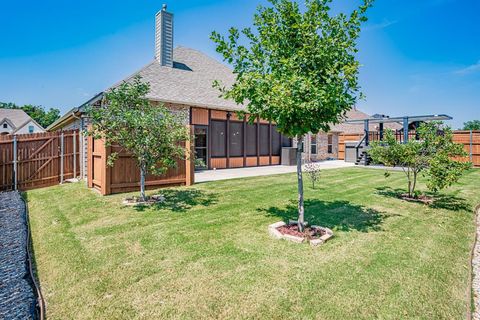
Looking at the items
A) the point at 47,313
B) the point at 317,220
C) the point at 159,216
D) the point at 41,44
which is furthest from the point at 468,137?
the point at 41,44

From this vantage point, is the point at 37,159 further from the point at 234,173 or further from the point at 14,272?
the point at 14,272

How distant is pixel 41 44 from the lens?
1664 centimetres

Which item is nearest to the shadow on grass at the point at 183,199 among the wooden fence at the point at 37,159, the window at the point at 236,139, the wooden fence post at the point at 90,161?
the wooden fence post at the point at 90,161

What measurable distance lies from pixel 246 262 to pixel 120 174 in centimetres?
563

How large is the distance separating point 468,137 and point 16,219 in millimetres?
21423

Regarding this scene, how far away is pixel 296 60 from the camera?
407 cm

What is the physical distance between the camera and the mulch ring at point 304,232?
4.31 m

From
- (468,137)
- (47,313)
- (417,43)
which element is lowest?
(47,313)

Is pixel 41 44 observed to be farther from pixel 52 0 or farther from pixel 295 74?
pixel 295 74

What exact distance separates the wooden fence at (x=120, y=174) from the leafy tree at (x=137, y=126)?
84 centimetres

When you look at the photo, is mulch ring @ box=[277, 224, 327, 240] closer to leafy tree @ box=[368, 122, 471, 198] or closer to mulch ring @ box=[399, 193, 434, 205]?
leafy tree @ box=[368, 122, 471, 198]

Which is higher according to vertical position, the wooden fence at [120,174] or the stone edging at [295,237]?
the wooden fence at [120,174]

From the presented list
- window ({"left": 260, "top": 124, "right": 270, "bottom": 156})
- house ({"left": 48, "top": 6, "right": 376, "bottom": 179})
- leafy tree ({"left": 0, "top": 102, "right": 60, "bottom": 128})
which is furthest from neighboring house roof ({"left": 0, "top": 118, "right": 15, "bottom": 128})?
window ({"left": 260, "top": 124, "right": 270, "bottom": 156})

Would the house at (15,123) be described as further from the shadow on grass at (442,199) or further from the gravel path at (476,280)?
the gravel path at (476,280)
